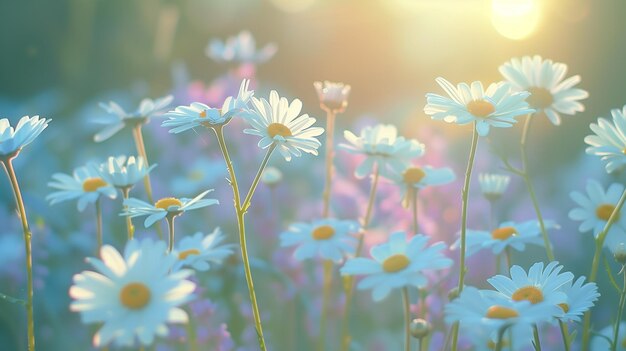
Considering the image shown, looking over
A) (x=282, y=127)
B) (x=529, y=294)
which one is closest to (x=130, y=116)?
(x=282, y=127)

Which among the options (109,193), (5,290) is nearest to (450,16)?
(5,290)

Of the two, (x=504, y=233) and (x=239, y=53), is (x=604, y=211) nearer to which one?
(x=504, y=233)

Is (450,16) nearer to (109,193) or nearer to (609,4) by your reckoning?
(609,4)

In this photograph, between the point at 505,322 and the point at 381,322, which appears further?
the point at 381,322

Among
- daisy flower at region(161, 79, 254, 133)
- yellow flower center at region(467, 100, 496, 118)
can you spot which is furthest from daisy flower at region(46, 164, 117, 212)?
yellow flower center at region(467, 100, 496, 118)

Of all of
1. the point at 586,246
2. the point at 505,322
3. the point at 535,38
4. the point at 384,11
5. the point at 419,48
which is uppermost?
the point at 384,11

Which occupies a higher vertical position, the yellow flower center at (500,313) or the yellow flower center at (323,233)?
the yellow flower center at (323,233)

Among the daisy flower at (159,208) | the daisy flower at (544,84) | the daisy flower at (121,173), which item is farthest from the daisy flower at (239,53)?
the daisy flower at (159,208)

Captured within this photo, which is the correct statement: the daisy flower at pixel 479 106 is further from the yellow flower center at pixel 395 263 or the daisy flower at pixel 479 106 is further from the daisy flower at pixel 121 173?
the daisy flower at pixel 121 173
